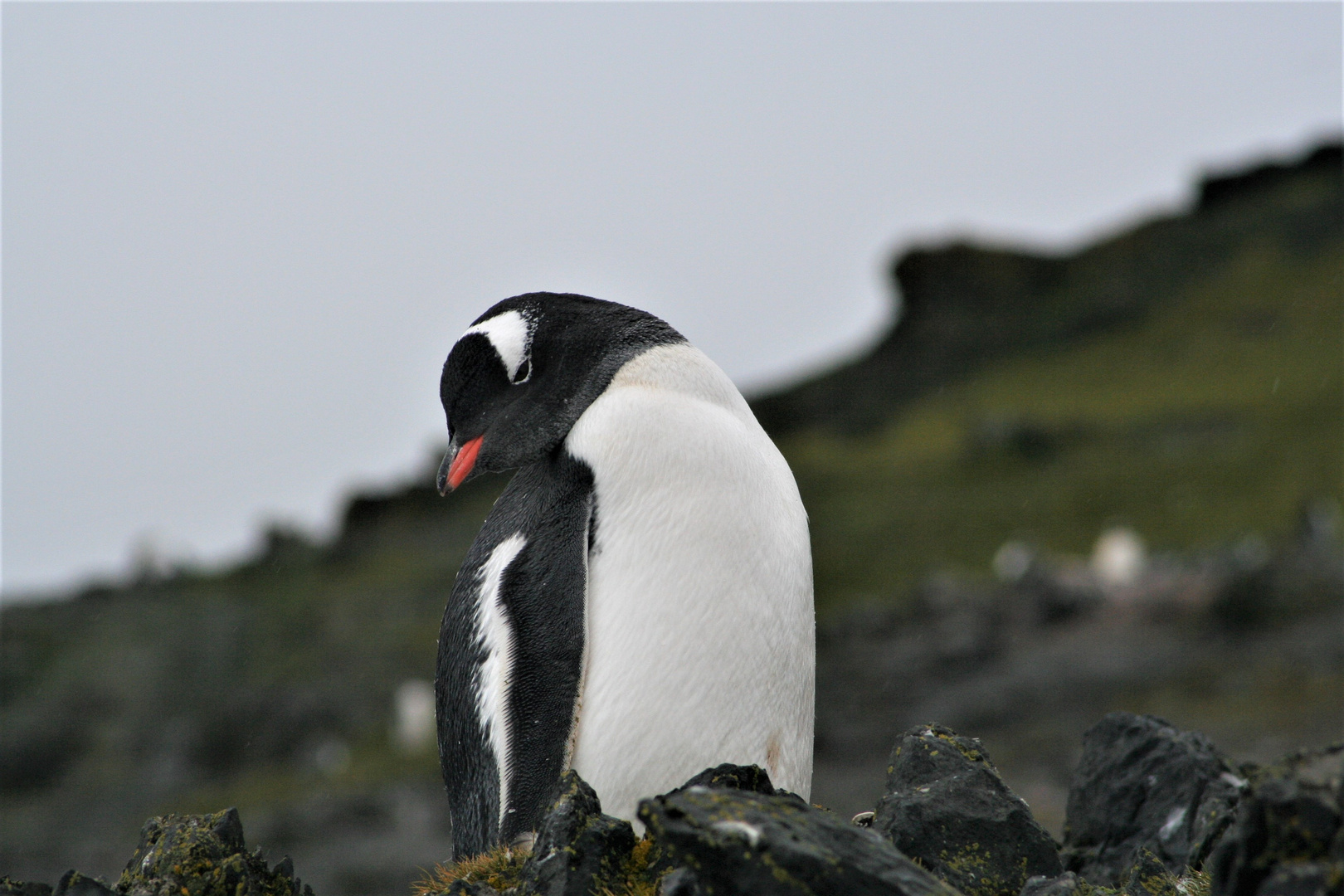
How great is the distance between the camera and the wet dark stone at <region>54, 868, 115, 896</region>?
3324mm

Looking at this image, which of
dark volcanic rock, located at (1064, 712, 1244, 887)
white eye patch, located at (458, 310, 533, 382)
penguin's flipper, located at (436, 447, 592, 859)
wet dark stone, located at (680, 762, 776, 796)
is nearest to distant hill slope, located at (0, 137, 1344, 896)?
penguin's flipper, located at (436, 447, 592, 859)

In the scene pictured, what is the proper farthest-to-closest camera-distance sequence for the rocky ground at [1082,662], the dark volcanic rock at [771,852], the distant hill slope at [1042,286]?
the distant hill slope at [1042,286] → the rocky ground at [1082,662] → the dark volcanic rock at [771,852]

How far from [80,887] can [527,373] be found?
2.21 metres

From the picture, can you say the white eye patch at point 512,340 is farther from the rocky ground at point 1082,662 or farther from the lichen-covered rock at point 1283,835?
the rocky ground at point 1082,662

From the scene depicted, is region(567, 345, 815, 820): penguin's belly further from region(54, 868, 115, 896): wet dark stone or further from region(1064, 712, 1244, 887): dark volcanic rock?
region(54, 868, 115, 896): wet dark stone

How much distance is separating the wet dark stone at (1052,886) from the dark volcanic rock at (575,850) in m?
1.11

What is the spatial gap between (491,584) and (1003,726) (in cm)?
1766

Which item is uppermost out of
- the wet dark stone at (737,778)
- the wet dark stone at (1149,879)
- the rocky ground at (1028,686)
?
the wet dark stone at (737,778)

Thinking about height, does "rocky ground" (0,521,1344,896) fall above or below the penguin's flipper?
below

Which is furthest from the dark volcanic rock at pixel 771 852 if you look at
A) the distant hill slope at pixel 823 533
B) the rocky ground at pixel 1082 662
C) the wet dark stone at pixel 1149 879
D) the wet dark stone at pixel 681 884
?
the distant hill slope at pixel 823 533

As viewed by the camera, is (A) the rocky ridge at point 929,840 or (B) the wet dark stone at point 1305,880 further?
(A) the rocky ridge at point 929,840

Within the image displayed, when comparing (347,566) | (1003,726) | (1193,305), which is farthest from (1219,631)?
(1193,305)

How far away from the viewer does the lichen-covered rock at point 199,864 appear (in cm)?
362

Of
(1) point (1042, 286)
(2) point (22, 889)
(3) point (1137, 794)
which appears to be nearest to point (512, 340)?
(2) point (22, 889)
